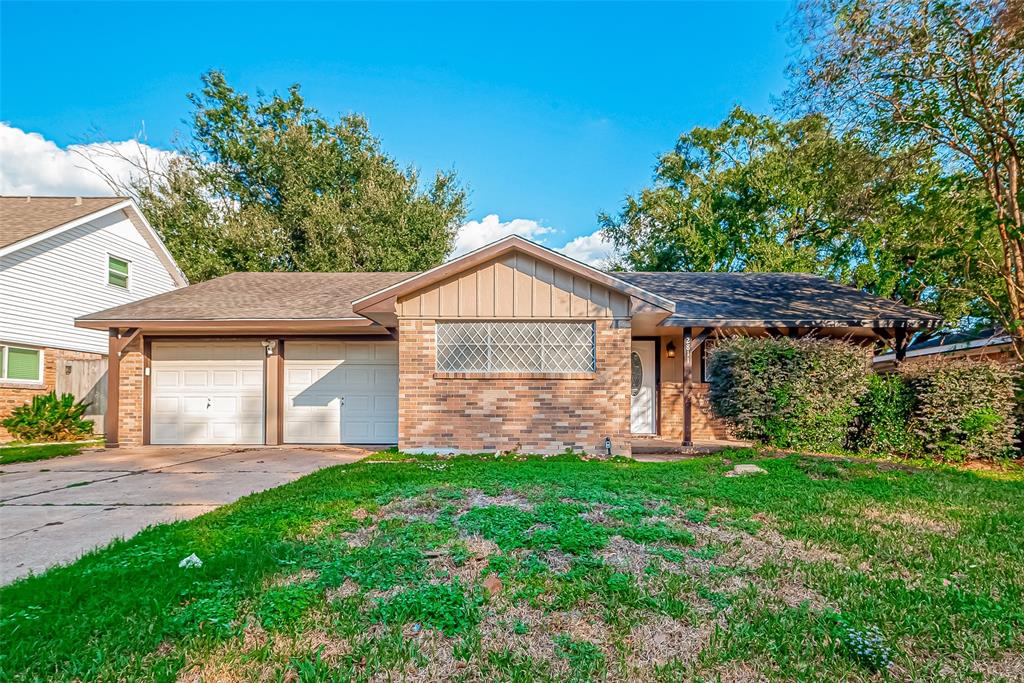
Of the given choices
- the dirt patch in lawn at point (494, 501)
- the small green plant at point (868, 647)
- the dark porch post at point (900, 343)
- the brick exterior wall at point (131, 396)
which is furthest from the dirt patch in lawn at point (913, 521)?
the brick exterior wall at point (131, 396)

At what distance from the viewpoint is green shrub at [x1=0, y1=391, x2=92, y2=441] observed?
35.0 feet

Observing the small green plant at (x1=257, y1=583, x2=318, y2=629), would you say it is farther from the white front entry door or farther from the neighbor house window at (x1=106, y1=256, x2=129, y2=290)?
the neighbor house window at (x1=106, y1=256, x2=129, y2=290)

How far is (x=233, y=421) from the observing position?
10328 mm

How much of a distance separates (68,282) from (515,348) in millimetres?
12399

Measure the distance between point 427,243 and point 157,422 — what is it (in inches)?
467

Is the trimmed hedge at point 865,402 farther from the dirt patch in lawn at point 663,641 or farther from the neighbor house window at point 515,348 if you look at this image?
the dirt patch in lawn at point 663,641

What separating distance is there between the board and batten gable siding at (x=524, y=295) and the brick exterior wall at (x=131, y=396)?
6372 mm

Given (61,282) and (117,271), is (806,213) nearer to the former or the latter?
(117,271)

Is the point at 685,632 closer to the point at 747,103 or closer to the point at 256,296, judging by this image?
the point at 256,296

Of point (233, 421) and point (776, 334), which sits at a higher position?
point (776, 334)

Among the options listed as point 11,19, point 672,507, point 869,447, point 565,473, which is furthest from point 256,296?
point 869,447

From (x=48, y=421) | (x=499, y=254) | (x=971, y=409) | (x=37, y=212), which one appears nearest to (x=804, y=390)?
(x=971, y=409)

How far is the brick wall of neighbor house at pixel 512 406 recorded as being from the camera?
8234 millimetres

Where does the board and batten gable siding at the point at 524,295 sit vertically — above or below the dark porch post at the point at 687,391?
above
